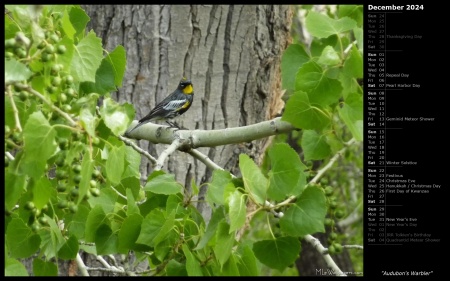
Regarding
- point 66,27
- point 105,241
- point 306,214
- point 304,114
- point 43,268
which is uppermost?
point 66,27

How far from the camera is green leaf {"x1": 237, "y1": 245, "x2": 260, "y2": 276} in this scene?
2.50m

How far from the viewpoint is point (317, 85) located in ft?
8.26

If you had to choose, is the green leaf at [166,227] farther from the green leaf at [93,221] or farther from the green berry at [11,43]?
the green berry at [11,43]

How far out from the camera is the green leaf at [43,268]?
8.75ft

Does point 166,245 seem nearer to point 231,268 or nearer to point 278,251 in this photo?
point 231,268

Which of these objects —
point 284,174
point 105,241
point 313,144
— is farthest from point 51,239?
point 313,144

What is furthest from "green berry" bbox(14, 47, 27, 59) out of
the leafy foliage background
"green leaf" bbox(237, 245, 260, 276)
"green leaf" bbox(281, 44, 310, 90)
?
"green leaf" bbox(281, 44, 310, 90)

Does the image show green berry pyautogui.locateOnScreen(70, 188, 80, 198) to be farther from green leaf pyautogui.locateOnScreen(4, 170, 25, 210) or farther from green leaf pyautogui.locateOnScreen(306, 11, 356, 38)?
green leaf pyautogui.locateOnScreen(306, 11, 356, 38)

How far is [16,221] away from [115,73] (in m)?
0.59

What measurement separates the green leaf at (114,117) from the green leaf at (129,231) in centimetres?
46

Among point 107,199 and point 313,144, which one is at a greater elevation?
point 313,144

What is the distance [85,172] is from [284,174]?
2.05 feet
